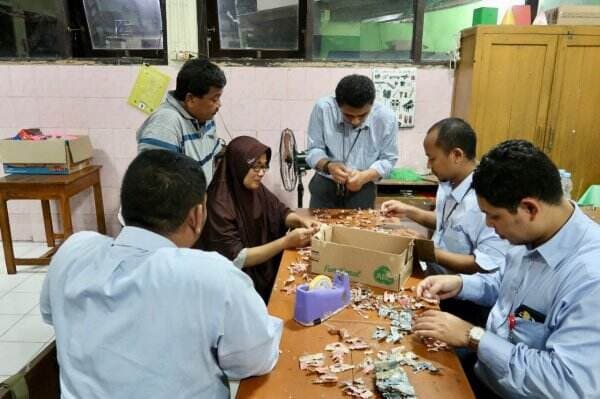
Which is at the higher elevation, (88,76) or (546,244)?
(88,76)

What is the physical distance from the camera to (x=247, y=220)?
233 centimetres

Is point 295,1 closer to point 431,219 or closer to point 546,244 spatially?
point 431,219

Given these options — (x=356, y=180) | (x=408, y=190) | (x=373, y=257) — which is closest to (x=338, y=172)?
(x=356, y=180)

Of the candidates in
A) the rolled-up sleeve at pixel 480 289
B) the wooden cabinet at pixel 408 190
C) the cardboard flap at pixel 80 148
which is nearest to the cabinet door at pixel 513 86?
the wooden cabinet at pixel 408 190

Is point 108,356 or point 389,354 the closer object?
point 108,356

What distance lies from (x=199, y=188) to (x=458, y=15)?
3.72 meters

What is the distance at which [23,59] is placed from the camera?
399cm

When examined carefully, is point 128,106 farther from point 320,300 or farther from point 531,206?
point 531,206

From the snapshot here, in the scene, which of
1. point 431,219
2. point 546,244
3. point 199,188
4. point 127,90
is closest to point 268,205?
point 431,219

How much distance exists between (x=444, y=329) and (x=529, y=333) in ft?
0.74

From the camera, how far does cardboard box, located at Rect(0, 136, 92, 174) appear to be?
11.9ft

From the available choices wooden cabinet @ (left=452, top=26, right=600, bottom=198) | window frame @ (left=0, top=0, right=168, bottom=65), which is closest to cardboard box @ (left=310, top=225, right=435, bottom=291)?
wooden cabinet @ (left=452, top=26, right=600, bottom=198)

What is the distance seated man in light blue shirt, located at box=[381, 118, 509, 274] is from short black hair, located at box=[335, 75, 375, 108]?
69 centimetres

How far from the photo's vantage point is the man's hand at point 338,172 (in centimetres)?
272
